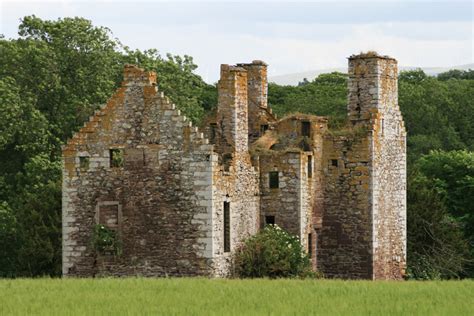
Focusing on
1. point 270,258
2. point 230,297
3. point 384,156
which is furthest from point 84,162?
point 384,156

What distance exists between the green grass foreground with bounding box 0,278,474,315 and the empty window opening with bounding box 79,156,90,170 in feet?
13.8

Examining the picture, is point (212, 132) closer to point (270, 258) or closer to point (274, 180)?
point (274, 180)

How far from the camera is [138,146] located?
40281mm

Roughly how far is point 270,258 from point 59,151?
57.1 ft

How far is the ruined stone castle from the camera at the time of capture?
3991 centimetres

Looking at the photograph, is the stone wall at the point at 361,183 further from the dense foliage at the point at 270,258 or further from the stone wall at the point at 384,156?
the dense foliage at the point at 270,258

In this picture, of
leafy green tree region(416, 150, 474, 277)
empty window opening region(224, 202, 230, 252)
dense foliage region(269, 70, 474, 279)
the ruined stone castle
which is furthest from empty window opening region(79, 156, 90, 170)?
leafy green tree region(416, 150, 474, 277)

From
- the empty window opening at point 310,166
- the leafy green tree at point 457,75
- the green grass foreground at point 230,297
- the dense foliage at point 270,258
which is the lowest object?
the green grass foreground at point 230,297

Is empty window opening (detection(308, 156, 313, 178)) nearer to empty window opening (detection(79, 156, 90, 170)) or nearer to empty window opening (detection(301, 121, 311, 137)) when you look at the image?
empty window opening (detection(301, 121, 311, 137))

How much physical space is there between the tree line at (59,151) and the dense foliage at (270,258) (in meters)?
6.38

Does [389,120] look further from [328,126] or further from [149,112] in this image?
[149,112]

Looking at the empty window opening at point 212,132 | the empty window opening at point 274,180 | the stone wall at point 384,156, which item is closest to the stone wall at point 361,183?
the stone wall at point 384,156

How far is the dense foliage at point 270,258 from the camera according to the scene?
4119 centimetres

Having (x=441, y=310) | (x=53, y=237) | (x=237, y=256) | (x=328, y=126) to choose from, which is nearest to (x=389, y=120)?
(x=328, y=126)
